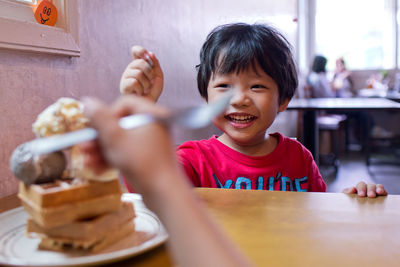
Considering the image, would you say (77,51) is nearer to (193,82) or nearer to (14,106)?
(14,106)

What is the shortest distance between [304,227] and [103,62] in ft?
2.65

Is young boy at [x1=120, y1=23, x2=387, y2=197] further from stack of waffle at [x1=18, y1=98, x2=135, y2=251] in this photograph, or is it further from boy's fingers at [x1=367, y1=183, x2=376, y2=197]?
stack of waffle at [x1=18, y1=98, x2=135, y2=251]

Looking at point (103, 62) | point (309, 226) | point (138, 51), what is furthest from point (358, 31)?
point (309, 226)

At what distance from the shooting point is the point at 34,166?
50 centimetres

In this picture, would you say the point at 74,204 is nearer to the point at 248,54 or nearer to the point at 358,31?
the point at 248,54

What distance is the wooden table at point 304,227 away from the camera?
1.57 ft

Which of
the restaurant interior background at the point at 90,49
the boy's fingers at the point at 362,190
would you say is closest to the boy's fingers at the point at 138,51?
the restaurant interior background at the point at 90,49

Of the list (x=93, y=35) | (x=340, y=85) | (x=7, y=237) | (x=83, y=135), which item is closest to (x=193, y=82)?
(x=93, y=35)

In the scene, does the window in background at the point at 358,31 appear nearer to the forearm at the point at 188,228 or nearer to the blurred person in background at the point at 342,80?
the blurred person in background at the point at 342,80

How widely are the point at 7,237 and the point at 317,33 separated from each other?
7.80m

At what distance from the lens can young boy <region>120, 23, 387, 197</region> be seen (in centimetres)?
120

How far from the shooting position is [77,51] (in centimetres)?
101

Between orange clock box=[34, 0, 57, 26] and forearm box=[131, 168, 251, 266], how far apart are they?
787 millimetres

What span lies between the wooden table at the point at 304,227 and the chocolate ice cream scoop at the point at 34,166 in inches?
6.4
